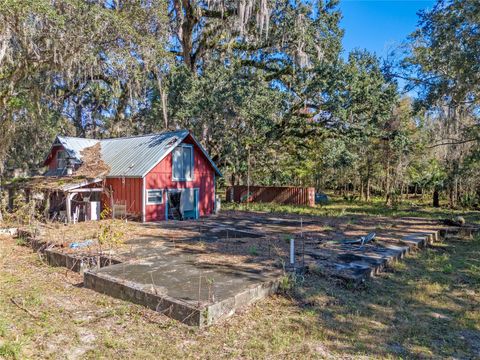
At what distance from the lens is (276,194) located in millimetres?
24391

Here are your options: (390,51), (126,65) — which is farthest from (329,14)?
(126,65)

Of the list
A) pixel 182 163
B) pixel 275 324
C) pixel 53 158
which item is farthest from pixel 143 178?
pixel 275 324

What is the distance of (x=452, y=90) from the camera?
1129 cm

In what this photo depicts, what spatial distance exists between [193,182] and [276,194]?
9174mm

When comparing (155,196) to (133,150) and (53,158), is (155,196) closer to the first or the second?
(133,150)

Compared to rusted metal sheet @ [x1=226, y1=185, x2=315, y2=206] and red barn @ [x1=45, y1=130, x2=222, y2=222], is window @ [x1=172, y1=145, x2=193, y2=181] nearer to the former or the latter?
red barn @ [x1=45, y1=130, x2=222, y2=222]

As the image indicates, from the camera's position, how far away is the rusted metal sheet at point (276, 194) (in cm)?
2313

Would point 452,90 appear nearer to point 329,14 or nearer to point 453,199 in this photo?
point 329,14

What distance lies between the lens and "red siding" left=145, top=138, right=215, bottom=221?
1473 centimetres

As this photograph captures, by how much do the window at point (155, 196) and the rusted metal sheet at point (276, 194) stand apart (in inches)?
315

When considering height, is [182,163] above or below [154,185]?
above

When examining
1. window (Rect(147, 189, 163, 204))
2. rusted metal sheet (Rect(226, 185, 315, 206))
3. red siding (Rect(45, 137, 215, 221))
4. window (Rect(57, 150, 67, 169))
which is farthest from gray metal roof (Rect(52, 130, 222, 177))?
rusted metal sheet (Rect(226, 185, 315, 206))

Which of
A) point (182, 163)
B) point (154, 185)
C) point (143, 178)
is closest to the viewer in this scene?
point (143, 178)

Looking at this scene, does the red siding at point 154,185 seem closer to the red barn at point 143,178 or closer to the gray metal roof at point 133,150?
the red barn at point 143,178
